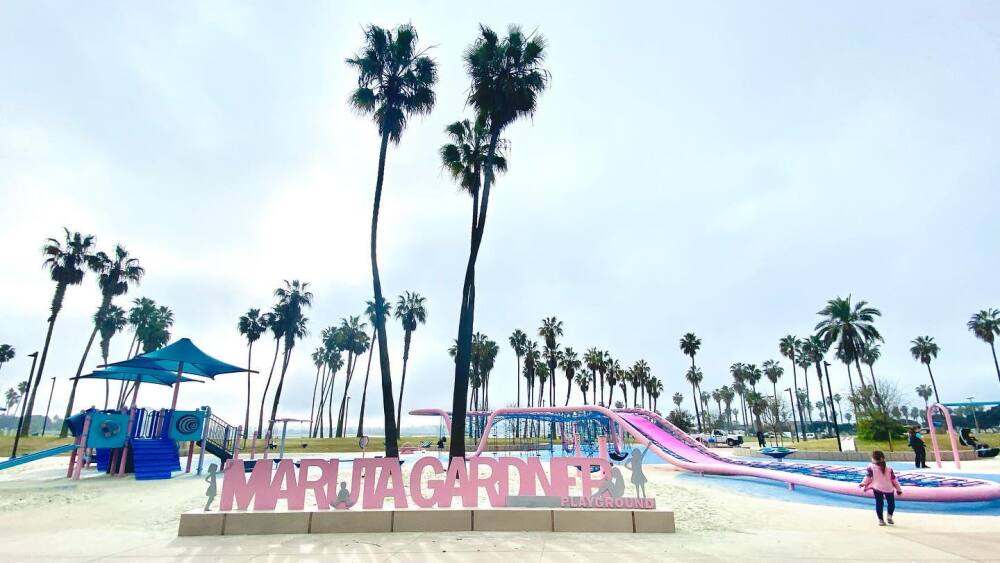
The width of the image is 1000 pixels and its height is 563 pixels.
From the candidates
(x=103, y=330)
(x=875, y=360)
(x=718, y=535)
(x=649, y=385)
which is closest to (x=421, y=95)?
(x=718, y=535)

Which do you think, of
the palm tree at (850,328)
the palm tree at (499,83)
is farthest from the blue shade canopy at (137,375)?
the palm tree at (850,328)

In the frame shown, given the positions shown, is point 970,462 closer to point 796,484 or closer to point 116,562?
point 796,484

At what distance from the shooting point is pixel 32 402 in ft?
119

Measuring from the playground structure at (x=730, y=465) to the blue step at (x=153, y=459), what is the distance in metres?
15.0

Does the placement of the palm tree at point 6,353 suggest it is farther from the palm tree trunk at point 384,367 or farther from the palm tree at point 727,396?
the palm tree at point 727,396

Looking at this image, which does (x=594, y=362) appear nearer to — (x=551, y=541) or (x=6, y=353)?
(x=551, y=541)

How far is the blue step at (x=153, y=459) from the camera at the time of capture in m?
17.9

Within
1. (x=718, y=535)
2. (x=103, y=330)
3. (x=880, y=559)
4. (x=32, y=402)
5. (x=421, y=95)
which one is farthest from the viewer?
(x=103, y=330)

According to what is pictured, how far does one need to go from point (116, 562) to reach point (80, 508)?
7331mm

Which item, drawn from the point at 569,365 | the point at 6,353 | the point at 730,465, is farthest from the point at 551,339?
the point at 6,353

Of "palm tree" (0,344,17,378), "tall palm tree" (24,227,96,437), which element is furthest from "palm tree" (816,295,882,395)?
"palm tree" (0,344,17,378)

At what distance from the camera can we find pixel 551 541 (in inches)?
294

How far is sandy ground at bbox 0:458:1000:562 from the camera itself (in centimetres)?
660

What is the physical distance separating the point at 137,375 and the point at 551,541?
23.0m
